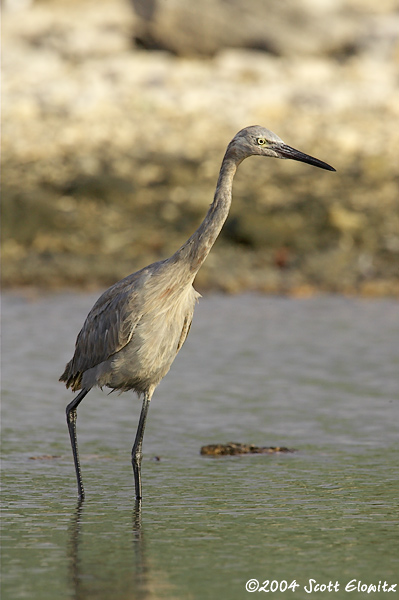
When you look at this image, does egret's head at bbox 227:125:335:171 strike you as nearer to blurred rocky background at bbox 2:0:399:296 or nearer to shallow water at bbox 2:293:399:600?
shallow water at bbox 2:293:399:600

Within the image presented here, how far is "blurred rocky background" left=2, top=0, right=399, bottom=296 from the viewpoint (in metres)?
16.5

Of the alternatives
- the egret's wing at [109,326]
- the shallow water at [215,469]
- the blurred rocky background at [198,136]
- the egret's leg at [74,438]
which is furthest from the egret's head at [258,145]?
the blurred rocky background at [198,136]

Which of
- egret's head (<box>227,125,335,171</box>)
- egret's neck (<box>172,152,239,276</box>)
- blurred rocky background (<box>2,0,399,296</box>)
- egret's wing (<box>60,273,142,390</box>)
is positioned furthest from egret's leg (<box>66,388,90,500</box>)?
blurred rocky background (<box>2,0,399,296</box>)

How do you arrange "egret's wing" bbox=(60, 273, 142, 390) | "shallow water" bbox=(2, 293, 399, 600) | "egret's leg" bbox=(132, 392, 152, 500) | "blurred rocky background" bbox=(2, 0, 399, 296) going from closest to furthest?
"shallow water" bbox=(2, 293, 399, 600) → "egret's leg" bbox=(132, 392, 152, 500) → "egret's wing" bbox=(60, 273, 142, 390) → "blurred rocky background" bbox=(2, 0, 399, 296)

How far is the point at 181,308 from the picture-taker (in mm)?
7324

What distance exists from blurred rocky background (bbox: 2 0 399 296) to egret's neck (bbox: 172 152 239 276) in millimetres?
8309

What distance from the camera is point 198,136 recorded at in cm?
2039

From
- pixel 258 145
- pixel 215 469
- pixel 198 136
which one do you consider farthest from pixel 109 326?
pixel 198 136

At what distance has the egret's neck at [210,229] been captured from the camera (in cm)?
716

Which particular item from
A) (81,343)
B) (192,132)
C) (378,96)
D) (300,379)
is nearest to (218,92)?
(192,132)

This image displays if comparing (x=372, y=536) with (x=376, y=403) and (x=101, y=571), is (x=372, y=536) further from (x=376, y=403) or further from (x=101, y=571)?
(x=376, y=403)

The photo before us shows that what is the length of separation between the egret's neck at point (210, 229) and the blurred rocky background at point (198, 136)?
27.3 feet

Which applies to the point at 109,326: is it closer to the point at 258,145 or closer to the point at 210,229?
the point at 210,229

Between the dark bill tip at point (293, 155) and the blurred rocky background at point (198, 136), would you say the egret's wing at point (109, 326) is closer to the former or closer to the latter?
the dark bill tip at point (293, 155)
